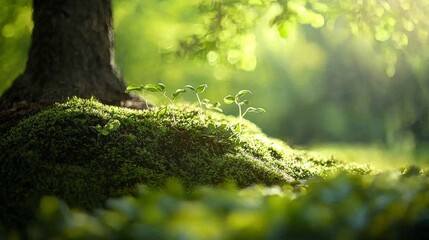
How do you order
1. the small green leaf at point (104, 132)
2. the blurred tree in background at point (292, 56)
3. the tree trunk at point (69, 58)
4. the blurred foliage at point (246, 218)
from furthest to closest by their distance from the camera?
the blurred tree in background at point (292, 56), the tree trunk at point (69, 58), the small green leaf at point (104, 132), the blurred foliage at point (246, 218)

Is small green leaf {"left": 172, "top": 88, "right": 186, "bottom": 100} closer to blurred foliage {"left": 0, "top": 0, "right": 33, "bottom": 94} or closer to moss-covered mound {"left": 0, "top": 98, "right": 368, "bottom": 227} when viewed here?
moss-covered mound {"left": 0, "top": 98, "right": 368, "bottom": 227}

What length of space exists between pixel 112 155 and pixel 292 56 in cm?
2398

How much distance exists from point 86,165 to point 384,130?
25359 millimetres

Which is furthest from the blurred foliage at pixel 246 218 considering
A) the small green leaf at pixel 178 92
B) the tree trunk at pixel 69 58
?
the tree trunk at pixel 69 58

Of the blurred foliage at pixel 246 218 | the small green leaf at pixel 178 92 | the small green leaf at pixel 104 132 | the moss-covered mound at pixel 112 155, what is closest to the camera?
the blurred foliage at pixel 246 218

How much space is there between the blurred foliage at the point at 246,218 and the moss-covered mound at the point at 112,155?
1.64 metres

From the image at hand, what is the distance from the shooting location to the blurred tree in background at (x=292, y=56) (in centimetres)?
707

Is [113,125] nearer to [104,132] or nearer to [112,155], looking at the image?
[104,132]

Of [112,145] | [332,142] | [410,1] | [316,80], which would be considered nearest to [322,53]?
[316,80]

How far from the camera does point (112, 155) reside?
4066mm

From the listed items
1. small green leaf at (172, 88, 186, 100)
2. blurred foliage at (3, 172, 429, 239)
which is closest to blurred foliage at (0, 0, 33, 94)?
small green leaf at (172, 88, 186, 100)

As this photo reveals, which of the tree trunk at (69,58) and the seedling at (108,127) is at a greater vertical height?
the tree trunk at (69,58)

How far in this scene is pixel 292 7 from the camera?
19.9ft

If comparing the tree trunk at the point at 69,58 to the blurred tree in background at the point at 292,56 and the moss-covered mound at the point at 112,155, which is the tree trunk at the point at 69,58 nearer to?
the moss-covered mound at the point at 112,155
